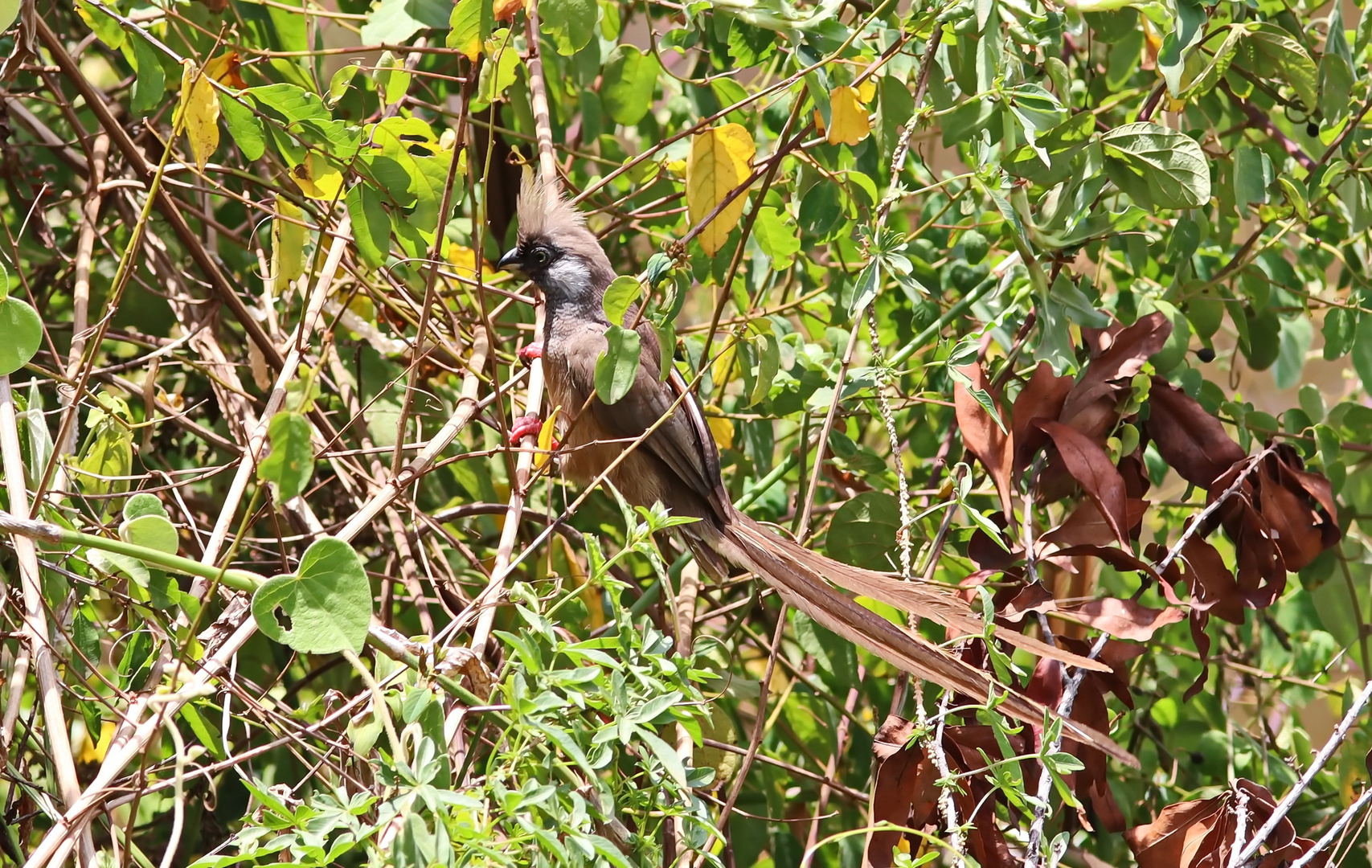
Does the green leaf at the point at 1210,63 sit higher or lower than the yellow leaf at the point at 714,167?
higher

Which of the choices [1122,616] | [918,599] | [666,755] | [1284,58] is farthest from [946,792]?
[1284,58]

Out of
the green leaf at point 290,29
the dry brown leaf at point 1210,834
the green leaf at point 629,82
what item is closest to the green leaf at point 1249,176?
the dry brown leaf at point 1210,834

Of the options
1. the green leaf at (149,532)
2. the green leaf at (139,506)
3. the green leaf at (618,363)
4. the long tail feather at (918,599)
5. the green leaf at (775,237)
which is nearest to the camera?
the green leaf at (149,532)

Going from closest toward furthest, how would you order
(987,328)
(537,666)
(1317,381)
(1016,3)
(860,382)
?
(537,666), (1016,3), (860,382), (987,328), (1317,381)

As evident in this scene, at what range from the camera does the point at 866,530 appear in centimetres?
263

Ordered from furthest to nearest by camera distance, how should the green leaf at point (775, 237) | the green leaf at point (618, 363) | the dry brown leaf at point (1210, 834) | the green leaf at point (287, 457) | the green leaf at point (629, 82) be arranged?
the green leaf at point (629, 82)
the green leaf at point (775, 237)
the dry brown leaf at point (1210, 834)
the green leaf at point (618, 363)
the green leaf at point (287, 457)

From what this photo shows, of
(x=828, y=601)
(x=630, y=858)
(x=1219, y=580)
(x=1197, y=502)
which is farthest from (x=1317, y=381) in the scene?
(x=630, y=858)

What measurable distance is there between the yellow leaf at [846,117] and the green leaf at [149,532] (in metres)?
1.37

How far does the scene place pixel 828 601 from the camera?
8.11ft

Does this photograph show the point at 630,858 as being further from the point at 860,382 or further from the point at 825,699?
the point at 825,699

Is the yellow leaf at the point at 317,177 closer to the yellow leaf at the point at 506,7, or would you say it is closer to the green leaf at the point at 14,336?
the yellow leaf at the point at 506,7

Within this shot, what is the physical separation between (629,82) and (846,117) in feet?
2.21

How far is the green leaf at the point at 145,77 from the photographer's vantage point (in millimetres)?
2234

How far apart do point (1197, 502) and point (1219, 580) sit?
0.66 meters
